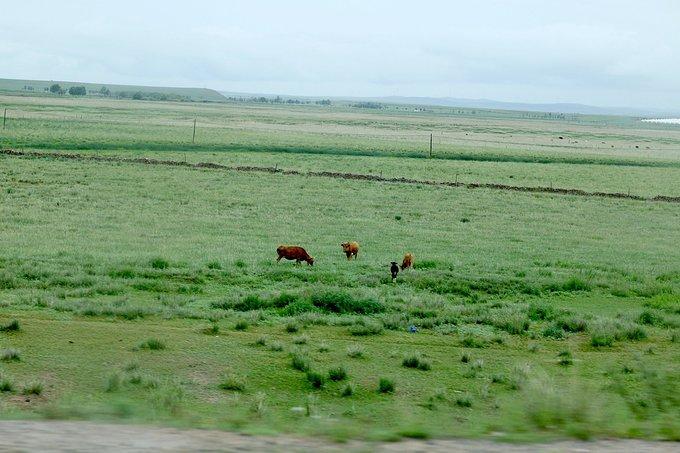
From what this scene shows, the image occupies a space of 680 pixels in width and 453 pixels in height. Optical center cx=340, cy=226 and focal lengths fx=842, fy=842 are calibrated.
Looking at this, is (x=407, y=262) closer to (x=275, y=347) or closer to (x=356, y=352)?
(x=356, y=352)

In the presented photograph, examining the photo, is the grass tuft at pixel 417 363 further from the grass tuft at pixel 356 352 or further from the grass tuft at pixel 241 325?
the grass tuft at pixel 241 325

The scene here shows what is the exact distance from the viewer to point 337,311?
16.9m

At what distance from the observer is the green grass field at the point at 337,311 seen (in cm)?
914

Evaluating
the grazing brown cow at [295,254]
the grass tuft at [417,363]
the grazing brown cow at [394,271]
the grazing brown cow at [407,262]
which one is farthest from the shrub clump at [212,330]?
the grazing brown cow at [407,262]

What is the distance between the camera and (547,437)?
6320mm

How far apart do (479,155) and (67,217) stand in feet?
162

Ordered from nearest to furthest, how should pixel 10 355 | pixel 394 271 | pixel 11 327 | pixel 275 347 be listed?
pixel 10 355 → pixel 275 347 → pixel 11 327 → pixel 394 271

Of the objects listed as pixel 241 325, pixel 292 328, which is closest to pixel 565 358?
pixel 292 328

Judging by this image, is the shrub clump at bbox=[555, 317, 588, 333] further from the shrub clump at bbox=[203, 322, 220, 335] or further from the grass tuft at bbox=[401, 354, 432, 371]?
the shrub clump at bbox=[203, 322, 220, 335]

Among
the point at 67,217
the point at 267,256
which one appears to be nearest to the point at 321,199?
the point at 67,217

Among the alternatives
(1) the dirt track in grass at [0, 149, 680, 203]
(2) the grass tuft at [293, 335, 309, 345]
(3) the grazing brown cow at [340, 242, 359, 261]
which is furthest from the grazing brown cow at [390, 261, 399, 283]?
(1) the dirt track in grass at [0, 149, 680, 203]

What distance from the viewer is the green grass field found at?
9.14 metres

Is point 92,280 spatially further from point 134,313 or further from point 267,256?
point 267,256

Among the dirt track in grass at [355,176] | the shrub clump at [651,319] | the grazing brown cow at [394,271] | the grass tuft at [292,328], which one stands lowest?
the grass tuft at [292,328]
